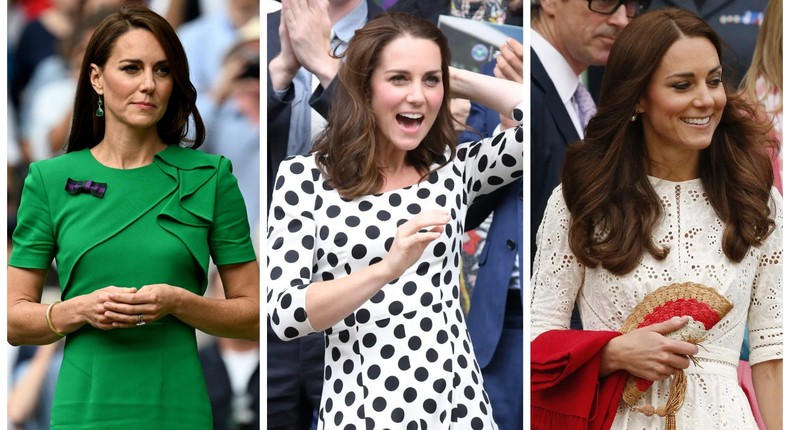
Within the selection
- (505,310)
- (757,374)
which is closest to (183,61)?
(505,310)

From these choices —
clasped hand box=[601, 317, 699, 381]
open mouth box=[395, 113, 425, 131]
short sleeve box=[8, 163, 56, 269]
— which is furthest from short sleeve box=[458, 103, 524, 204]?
short sleeve box=[8, 163, 56, 269]

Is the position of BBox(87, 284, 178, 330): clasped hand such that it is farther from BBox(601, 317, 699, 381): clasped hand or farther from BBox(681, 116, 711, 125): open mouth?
BBox(681, 116, 711, 125): open mouth

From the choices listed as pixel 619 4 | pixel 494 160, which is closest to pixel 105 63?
pixel 494 160

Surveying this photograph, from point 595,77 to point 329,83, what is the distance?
867 millimetres

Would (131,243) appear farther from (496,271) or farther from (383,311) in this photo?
(496,271)

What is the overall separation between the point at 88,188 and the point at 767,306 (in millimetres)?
2166

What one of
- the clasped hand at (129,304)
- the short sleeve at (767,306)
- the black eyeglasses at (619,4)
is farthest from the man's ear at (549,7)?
the clasped hand at (129,304)

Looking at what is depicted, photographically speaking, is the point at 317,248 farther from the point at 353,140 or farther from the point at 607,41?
the point at 607,41

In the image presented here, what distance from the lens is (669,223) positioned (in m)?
3.62

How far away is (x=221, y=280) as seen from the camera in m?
3.66

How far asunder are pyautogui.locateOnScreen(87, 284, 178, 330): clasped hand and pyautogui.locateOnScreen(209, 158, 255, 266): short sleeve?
28 cm

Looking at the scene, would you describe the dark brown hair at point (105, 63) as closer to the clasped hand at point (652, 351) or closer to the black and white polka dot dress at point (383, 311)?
the black and white polka dot dress at point (383, 311)

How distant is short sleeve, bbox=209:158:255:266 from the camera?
11.6ft

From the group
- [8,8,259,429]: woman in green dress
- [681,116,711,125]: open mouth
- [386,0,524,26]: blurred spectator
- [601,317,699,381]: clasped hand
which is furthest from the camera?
[386,0,524,26]: blurred spectator
